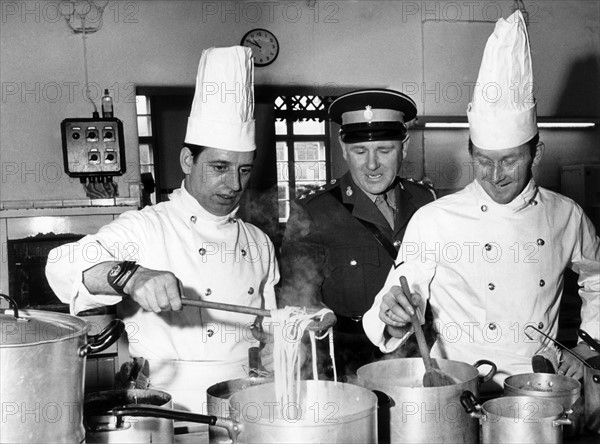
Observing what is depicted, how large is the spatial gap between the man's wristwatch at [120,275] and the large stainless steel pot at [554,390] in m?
1.13

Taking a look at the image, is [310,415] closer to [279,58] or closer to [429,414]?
[429,414]

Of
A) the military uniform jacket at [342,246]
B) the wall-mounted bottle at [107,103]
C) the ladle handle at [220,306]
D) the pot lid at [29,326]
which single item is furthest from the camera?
the wall-mounted bottle at [107,103]

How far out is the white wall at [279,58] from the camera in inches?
225

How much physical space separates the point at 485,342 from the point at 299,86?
4.05m

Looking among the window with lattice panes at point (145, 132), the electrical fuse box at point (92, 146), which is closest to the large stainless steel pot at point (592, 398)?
the electrical fuse box at point (92, 146)

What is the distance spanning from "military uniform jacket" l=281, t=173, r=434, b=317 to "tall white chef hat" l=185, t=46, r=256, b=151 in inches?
32.1

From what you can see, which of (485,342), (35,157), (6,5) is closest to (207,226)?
(485,342)

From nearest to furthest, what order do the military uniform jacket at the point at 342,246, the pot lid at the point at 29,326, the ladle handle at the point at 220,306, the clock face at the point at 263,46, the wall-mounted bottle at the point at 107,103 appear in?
the pot lid at the point at 29,326
the ladle handle at the point at 220,306
the military uniform jacket at the point at 342,246
the wall-mounted bottle at the point at 107,103
the clock face at the point at 263,46

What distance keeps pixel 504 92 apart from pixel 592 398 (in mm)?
1178

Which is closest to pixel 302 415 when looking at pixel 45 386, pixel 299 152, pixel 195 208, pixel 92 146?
pixel 45 386

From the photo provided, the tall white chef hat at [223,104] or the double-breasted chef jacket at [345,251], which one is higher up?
the tall white chef hat at [223,104]

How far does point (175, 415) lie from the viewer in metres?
1.53

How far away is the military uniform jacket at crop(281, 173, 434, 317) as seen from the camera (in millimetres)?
3273

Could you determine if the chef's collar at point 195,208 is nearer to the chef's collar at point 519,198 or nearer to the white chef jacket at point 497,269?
the white chef jacket at point 497,269
